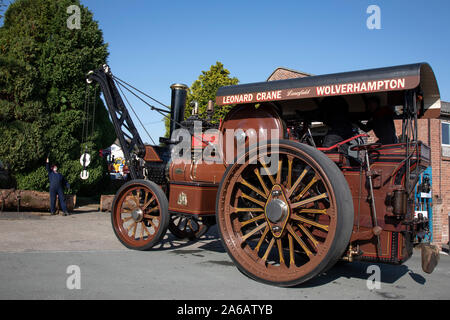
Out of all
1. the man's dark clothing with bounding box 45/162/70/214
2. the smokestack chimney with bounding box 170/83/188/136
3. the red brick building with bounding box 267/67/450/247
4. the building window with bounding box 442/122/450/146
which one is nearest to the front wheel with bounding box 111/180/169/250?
the smokestack chimney with bounding box 170/83/188/136

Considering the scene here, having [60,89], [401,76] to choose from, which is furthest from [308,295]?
[60,89]

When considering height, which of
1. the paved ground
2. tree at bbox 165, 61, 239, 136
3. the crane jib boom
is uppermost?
tree at bbox 165, 61, 239, 136

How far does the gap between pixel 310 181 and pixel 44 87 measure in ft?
33.8

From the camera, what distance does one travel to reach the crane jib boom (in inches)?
256

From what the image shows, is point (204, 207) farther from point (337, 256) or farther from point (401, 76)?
point (401, 76)

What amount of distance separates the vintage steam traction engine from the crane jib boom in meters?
1.64

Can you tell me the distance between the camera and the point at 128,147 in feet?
21.7

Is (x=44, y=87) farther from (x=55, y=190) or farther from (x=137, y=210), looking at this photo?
(x=137, y=210)

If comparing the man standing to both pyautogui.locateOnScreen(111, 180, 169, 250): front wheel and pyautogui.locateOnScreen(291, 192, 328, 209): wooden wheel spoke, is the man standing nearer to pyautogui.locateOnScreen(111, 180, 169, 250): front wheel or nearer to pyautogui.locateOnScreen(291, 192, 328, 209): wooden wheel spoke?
pyautogui.locateOnScreen(111, 180, 169, 250): front wheel

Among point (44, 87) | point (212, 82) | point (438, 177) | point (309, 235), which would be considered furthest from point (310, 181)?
point (212, 82)

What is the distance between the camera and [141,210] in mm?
5652

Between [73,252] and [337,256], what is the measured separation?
373cm

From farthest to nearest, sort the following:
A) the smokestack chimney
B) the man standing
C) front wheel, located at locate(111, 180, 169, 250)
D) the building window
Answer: the building window
the man standing
the smokestack chimney
front wheel, located at locate(111, 180, 169, 250)

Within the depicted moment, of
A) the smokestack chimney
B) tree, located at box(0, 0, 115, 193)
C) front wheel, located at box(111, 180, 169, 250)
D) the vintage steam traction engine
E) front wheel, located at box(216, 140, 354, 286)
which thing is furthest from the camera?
tree, located at box(0, 0, 115, 193)
